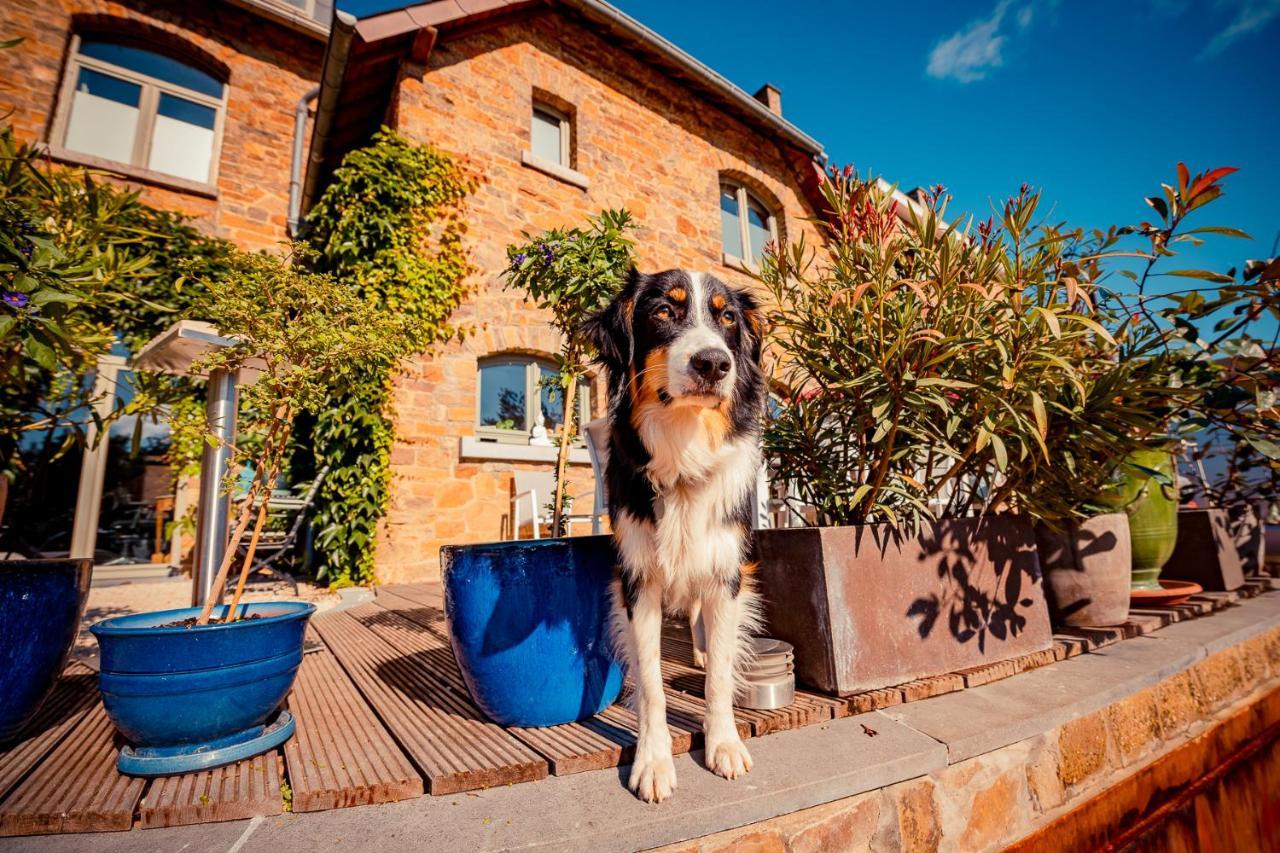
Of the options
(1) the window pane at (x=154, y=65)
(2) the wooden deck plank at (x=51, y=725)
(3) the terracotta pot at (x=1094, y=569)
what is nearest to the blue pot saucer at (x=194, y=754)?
(2) the wooden deck plank at (x=51, y=725)

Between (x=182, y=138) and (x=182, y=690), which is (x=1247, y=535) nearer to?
(x=182, y=690)

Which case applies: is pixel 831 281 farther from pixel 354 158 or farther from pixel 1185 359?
pixel 354 158

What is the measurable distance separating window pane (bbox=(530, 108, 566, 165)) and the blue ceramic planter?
616cm

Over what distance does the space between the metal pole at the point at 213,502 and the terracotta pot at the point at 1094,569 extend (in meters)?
3.92

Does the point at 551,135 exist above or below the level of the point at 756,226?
above

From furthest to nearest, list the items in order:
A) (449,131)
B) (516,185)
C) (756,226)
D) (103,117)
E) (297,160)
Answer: (756,226)
(297,160)
(103,117)
(516,185)
(449,131)


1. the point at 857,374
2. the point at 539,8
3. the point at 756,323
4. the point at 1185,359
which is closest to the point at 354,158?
the point at 539,8

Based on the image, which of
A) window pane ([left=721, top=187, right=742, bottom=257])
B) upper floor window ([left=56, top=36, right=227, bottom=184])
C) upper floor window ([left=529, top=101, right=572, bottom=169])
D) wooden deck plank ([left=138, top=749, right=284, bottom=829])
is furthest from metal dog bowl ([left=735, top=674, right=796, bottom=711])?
upper floor window ([left=56, top=36, right=227, bottom=184])

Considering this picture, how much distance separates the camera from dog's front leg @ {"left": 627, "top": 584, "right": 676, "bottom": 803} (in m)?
1.29

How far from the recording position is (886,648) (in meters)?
1.88

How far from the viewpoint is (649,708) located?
1.46m

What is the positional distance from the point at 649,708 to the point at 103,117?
925 cm

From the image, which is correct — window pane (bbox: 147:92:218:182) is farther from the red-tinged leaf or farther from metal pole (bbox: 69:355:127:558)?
the red-tinged leaf

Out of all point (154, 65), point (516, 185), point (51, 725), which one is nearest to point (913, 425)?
point (51, 725)
